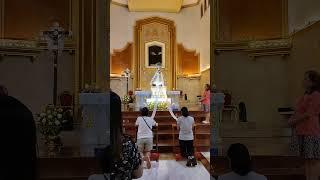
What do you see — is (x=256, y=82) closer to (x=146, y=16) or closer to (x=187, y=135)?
(x=187, y=135)

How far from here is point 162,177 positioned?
241 inches

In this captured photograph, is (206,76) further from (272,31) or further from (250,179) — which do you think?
(250,179)

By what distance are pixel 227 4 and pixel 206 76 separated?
24.5 feet

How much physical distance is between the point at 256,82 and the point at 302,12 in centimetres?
123

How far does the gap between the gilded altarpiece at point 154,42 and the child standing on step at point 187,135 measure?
7.54 metres

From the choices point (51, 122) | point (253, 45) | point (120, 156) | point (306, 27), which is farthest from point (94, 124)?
point (306, 27)

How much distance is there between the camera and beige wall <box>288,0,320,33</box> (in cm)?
519

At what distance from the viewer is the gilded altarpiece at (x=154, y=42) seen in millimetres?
14977

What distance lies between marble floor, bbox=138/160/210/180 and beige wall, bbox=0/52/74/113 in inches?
74.4

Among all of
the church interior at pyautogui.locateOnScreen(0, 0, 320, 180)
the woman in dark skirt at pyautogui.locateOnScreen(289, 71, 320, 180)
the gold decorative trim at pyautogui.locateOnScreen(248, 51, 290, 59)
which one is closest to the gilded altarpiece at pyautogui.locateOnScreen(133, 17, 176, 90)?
the church interior at pyautogui.locateOnScreen(0, 0, 320, 180)

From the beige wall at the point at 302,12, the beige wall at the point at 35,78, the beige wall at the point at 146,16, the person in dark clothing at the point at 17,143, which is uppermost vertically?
the beige wall at the point at 146,16

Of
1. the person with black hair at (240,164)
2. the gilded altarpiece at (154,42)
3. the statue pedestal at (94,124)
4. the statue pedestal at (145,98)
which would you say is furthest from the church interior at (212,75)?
the gilded altarpiece at (154,42)

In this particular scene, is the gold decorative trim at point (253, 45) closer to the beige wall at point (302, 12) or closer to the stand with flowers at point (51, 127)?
the beige wall at point (302, 12)

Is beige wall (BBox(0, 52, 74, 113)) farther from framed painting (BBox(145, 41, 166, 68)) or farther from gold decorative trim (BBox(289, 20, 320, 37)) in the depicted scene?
framed painting (BBox(145, 41, 166, 68))
